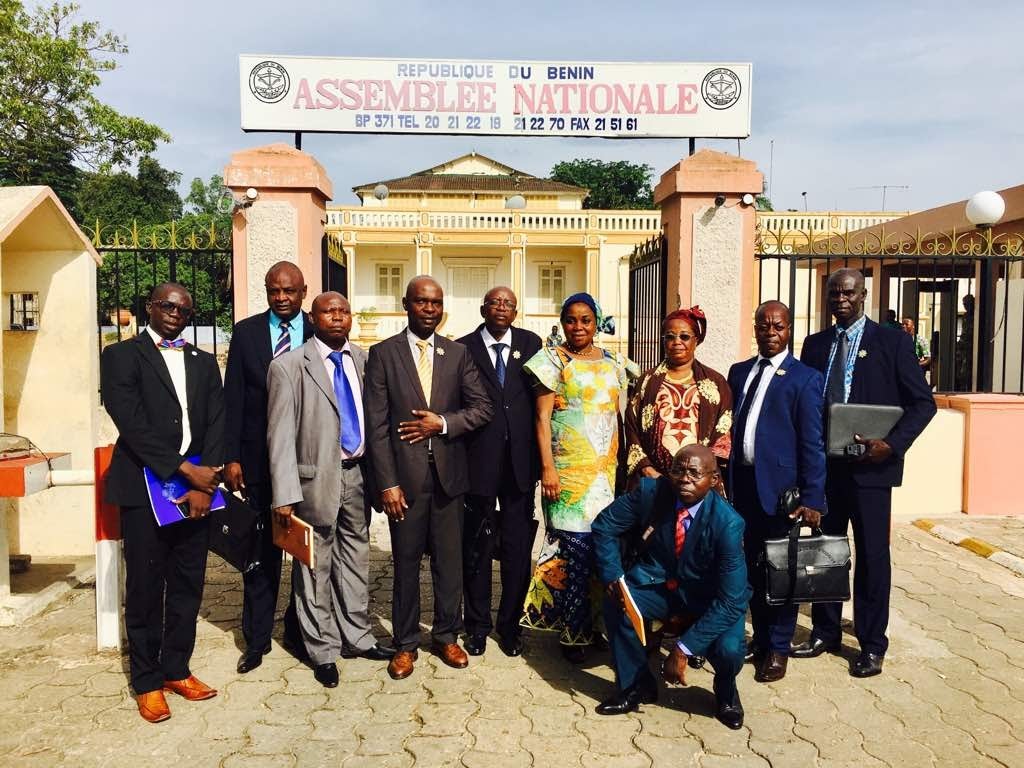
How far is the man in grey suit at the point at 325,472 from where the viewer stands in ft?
12.0

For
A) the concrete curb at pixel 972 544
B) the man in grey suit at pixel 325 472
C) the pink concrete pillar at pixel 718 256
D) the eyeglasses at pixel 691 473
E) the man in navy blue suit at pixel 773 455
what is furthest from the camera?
the pink concrete pillar at pixel 718 256

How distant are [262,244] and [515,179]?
2959cm

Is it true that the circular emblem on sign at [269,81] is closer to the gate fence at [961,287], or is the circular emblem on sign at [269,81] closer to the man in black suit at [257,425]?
the man in black suit at [257,425]

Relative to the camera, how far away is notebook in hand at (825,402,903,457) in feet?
12.7

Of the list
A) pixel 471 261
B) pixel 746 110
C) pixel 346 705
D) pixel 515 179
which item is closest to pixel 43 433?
pixel 346 705

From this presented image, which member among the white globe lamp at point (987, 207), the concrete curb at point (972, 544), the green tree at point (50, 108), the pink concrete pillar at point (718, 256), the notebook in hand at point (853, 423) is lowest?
the concrete curb at point (972, 544)

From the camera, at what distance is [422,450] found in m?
3.78

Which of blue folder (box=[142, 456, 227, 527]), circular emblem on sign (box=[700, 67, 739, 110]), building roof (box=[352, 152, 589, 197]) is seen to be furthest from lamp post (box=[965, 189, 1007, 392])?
building roof (box=[352, 152, 589, 197])

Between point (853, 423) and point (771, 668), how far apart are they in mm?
1252

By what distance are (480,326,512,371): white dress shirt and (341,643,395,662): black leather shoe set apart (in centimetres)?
156

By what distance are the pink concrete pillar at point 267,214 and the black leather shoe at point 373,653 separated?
2900 mm

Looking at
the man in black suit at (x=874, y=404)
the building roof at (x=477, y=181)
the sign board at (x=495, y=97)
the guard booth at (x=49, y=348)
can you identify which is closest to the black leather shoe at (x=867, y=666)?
the man in black suit at (x=874, y=404)

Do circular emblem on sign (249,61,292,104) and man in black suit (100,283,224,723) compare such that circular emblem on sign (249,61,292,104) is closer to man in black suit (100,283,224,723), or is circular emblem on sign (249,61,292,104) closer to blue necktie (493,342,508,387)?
man in black suit (100,283,224,723)

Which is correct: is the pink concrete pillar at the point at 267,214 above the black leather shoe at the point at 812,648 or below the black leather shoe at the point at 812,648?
above
